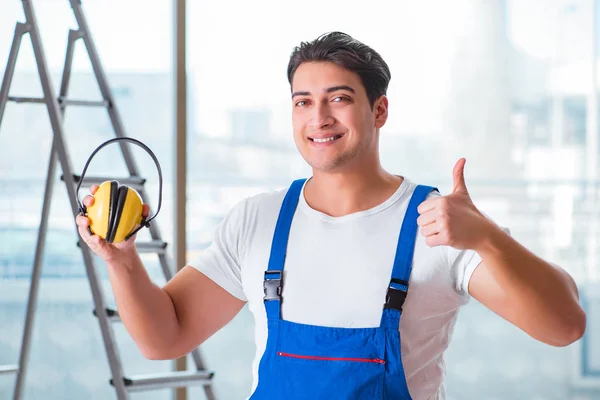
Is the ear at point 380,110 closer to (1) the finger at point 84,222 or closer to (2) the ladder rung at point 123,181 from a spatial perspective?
(1) the finger at point 84,222

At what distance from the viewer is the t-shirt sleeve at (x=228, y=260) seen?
1.96 metres

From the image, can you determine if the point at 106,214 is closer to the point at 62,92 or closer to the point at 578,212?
the point at 62,92

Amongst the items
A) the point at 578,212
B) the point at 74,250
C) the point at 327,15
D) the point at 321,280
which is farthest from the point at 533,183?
the point at 321,280

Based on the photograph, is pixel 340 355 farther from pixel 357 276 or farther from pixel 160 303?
pixel 160 303

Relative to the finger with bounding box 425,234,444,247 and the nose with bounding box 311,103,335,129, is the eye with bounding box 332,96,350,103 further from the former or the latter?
the finger with bounding box 425,234,444,247

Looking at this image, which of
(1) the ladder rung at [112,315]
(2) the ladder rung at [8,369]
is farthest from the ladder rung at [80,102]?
(2) the ladder rung at [8,369]

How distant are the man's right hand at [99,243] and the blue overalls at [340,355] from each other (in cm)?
34

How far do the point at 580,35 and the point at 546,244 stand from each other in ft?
3.26

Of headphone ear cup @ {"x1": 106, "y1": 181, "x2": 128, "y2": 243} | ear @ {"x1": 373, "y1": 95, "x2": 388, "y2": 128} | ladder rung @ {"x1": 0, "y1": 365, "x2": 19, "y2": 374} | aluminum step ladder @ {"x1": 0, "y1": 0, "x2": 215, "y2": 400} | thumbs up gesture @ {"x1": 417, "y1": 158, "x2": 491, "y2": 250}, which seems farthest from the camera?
ladder rung @ {"x1": 0, "y1": 365, "x2": 19, "y2": 374}

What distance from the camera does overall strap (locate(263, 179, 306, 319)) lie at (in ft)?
6.04

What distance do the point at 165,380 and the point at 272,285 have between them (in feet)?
3.72

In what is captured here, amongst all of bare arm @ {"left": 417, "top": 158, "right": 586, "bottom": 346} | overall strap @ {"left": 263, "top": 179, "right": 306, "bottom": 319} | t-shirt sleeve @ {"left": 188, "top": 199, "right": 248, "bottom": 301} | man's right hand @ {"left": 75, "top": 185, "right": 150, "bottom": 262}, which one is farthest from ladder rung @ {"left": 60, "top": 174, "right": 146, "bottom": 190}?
bare arm @ {"left": 417, "top": 158, "right": 586, "bottom": 346}

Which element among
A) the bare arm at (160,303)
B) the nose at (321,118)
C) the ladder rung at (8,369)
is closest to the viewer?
the bare arm at (160,303)

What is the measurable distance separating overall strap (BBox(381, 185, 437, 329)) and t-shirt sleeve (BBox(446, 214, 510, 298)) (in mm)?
84
